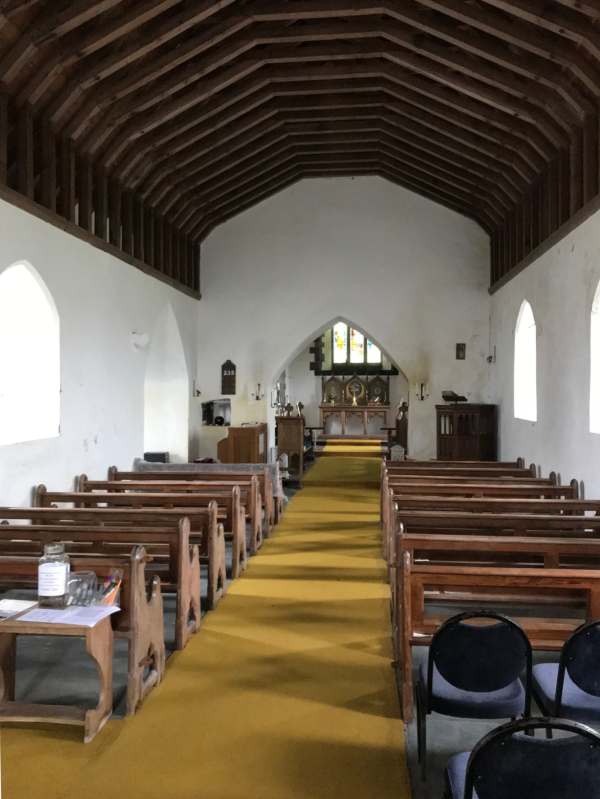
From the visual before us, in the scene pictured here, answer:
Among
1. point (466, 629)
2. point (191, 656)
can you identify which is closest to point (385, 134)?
point (191, 656)

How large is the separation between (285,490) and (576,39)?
25.4 ft

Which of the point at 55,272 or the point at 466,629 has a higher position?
the point at 55,272

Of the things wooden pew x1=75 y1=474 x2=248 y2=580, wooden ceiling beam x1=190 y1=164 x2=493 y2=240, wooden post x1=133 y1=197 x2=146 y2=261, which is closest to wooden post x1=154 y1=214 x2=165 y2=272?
wooden post x1=133 y1=197 x2=146 y2=261

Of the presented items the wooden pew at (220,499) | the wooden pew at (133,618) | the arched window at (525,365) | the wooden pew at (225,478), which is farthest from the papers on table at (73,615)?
the arched window at (525,365)

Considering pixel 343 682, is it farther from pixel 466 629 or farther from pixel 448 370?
pixel 448 370

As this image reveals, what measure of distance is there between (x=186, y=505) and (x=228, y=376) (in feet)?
22.0

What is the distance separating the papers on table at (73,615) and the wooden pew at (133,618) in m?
0.22

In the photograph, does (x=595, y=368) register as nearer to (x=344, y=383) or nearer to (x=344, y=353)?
(x=344, y=383)

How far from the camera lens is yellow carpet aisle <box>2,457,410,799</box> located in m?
3.01

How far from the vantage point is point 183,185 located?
10.4 metres

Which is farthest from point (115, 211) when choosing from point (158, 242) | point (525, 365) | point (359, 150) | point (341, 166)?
point (525, 365)

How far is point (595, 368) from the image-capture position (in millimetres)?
6734

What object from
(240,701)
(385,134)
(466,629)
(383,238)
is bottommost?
(240,701)

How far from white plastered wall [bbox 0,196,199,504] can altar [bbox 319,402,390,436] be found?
33.0 feet
